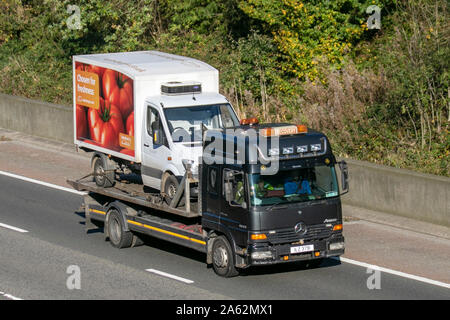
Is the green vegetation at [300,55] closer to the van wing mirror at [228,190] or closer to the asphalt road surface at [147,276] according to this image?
the asphalt road surface at [147,276]

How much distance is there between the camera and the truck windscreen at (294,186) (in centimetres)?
1518

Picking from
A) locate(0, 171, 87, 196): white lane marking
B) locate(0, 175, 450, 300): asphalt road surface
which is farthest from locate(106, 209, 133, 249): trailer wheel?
locate(0, 171, 87, 196): white lane marking

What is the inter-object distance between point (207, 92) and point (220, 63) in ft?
36.5

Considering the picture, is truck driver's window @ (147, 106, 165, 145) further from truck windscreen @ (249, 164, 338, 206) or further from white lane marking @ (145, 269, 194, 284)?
truck windscreen @ (249, 164, 338, 206)

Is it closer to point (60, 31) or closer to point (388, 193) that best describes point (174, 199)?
point (388, 193)

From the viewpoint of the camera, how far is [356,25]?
27.3 m

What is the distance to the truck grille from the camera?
1530 cm

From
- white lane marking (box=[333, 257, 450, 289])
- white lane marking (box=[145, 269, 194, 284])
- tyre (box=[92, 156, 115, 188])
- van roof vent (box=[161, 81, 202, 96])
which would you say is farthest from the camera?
tyre (box=[92, 156, 115, 188])

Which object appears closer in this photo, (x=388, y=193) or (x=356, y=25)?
(x=388, y=193)

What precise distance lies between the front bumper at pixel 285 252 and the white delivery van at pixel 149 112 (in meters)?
2.90

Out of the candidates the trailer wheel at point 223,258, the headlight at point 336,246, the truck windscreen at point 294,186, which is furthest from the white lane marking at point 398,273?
the trailer wheel at point 223,258

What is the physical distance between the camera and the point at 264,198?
15227mm

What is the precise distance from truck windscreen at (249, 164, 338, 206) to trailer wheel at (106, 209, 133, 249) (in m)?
4.01
